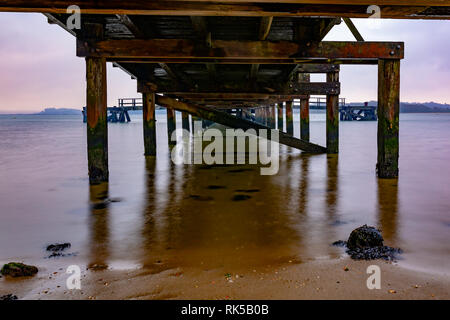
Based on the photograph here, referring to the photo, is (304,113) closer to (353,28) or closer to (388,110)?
(353,28)

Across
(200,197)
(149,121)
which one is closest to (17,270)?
(200,197)

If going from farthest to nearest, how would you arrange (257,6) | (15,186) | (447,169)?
1. (447,169)
2. (15,186)
3. (257,6)

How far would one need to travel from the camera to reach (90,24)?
18.7 feet

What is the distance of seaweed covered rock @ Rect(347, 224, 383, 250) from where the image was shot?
2.97 m

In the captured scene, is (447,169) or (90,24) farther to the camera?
(447,169)

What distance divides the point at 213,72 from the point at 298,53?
2.80 metres

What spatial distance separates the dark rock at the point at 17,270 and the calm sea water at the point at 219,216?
0.23m

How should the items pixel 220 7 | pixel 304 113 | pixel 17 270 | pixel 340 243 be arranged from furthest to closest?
pixel 304 113 → pixel 220 7 → pixel 340 243 → pixel 17 270

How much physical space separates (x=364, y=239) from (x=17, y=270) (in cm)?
231

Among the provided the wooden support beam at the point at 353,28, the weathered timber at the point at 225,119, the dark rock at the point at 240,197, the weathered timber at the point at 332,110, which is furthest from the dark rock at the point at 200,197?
the weathered timber at the point at 332,110

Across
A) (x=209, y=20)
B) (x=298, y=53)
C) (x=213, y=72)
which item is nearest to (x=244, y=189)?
(x=298, y=53)

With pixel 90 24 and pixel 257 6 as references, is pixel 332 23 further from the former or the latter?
pixel 90 24

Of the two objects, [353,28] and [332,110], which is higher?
[353,28]

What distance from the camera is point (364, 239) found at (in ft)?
9.82
